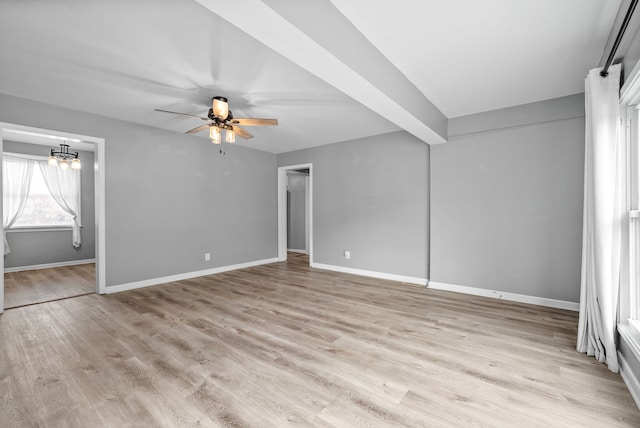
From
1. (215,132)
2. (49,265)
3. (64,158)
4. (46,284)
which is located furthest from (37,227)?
(215,132)

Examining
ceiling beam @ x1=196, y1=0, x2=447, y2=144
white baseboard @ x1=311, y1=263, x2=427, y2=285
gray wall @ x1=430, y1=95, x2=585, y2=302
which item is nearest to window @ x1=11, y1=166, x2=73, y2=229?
white baseboard @ x1=311, y1=263, x2=427, y2=285

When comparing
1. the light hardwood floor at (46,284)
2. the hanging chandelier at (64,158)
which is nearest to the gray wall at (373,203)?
the light hardwood floor at (46,284)

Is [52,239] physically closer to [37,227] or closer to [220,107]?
[37,227]

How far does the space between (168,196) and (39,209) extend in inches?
139

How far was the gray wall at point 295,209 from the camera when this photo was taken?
26.8 ft

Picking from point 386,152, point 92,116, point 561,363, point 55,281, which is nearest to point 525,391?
point 561,363

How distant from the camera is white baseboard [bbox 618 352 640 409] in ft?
5.60

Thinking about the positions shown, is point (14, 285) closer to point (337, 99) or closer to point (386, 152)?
point (337, 99)

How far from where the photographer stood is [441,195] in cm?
418

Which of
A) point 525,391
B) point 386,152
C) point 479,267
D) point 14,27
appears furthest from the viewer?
point 386,152

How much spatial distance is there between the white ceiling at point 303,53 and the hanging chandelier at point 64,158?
252 cm

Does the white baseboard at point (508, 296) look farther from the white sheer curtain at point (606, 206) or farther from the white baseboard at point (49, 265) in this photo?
the white baseboard at point (49, 265)

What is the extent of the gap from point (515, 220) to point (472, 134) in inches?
50.7

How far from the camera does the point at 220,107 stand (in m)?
2.95
